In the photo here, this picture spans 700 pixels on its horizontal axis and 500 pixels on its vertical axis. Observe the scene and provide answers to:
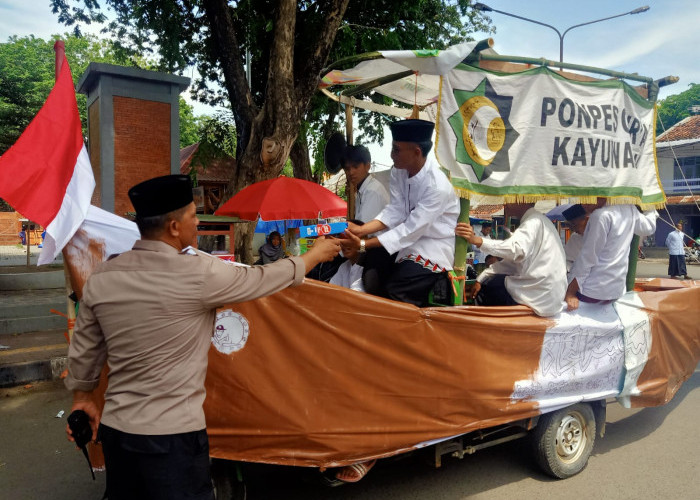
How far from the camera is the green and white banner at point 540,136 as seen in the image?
3.38 meters

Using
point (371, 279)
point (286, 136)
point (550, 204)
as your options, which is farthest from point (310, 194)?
point (371, 279)

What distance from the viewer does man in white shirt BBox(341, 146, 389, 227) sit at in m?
4.05

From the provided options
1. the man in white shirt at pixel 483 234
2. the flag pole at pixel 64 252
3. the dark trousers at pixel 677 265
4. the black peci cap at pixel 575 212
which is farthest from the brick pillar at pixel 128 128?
the dark trousers at pixel 677 265

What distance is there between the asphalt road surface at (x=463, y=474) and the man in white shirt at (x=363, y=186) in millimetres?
1808

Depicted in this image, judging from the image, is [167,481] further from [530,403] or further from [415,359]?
[530,403]

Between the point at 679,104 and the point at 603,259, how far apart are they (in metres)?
52.0

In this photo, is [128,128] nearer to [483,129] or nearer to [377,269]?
[377,269]

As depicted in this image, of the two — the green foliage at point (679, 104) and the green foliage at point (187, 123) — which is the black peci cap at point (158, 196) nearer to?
the green foliage at point (187, 123)

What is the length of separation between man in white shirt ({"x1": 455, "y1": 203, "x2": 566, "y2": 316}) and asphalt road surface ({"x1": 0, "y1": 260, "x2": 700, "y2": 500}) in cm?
119

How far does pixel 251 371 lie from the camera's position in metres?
2.51

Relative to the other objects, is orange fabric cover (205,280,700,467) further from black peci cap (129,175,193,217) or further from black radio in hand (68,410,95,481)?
black peci cap (129,175,193,217)

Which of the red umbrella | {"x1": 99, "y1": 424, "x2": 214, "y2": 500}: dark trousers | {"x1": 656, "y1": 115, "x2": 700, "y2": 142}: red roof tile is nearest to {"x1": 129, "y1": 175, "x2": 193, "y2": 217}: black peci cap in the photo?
{"x1": 99, "y1": 424, "x2": 214, "y2": 500}: dark trousers

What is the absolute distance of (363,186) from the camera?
4.11 meters

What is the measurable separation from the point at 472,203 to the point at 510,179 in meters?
0.30
